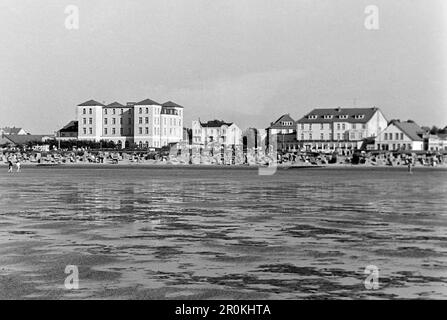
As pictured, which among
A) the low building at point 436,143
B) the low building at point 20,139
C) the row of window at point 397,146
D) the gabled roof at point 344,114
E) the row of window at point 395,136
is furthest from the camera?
the low building at point 20,139

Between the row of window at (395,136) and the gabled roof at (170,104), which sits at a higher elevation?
the gabled roof at (170,104)

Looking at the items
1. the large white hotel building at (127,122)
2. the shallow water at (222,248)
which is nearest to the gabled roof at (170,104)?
the large white hotel building at (127,122)

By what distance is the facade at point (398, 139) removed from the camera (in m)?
140

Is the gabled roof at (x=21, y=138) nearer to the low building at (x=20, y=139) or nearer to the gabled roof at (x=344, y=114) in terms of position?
the low building at (x=20, y=139)

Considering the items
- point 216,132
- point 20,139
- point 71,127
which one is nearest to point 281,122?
point 216,132

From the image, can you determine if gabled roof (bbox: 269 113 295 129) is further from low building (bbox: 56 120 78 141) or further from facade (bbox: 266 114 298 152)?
low building (bbox: 56 120 78 141)

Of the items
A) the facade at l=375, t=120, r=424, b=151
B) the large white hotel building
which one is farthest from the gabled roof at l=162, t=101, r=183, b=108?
the facade at l=375, t=120, r=424, b=151

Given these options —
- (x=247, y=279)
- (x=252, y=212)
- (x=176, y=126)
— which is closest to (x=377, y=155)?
(x=176, y=126)

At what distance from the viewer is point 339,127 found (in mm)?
148500

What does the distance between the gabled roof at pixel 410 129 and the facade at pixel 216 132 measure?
1824 inches

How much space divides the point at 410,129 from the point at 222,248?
132182mm

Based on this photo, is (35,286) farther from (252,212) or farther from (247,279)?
(252,212)

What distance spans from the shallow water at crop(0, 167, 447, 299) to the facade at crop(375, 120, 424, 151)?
11315cm

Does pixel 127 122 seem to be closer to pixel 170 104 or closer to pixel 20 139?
pixel 170 104
